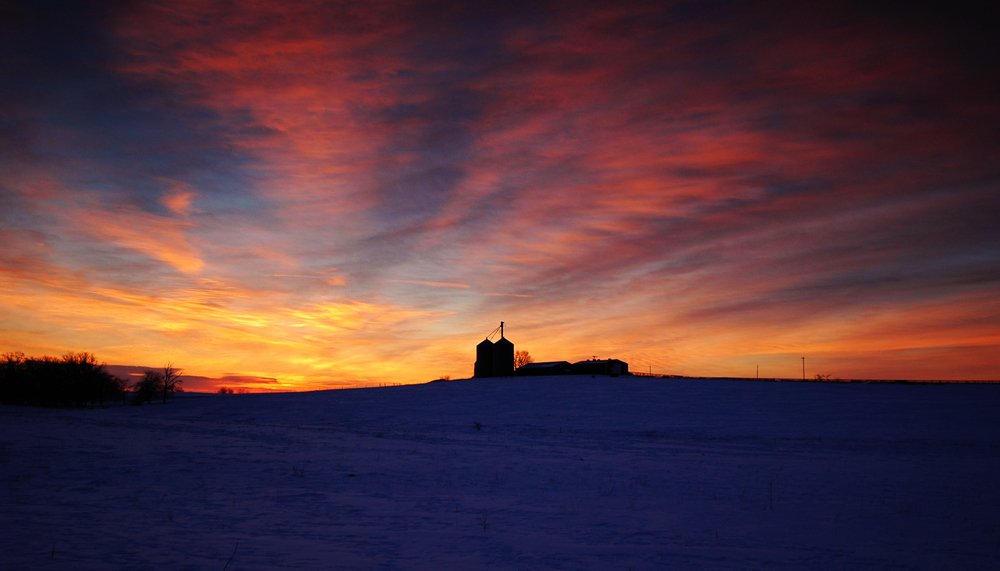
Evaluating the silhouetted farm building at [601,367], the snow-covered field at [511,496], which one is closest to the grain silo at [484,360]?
the silhouetted farm building at [601,367]

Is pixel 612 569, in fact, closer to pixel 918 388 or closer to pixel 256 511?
pixel 256 511

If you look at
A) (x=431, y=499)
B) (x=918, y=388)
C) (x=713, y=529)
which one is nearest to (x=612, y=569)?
(x=713, y=529)

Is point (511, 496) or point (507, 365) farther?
point (507, 365)

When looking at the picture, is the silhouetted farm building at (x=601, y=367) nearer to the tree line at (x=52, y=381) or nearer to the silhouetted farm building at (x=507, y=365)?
the silhouetted farm building at (x=507, y=365)

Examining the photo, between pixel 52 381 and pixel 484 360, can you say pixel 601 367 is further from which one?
pixel 52 381

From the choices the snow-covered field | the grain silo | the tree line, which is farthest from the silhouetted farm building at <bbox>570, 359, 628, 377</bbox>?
the tree line

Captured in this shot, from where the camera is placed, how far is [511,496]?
14.1m

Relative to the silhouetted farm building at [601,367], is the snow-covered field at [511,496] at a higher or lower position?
lower

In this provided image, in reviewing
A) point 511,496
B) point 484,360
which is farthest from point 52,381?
point 511,496

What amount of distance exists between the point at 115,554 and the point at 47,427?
2811 centimetres

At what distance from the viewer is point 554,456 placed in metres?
20.8

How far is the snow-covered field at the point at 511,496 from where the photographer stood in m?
9.09

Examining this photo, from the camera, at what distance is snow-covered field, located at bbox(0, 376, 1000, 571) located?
358 inches

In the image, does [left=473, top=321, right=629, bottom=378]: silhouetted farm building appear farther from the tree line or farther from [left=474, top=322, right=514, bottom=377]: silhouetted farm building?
the tree line
